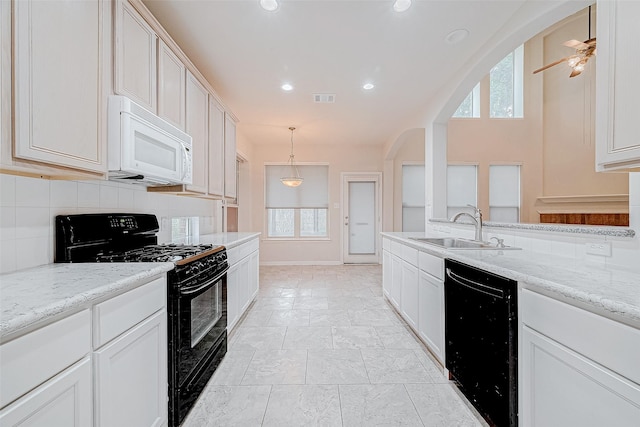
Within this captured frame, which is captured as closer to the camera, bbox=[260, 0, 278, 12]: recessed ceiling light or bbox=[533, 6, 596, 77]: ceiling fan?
bbox=[260, 0, 278, 12]: recessed ceiling light

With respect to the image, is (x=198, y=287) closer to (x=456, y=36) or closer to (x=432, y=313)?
(x=432, y=313)

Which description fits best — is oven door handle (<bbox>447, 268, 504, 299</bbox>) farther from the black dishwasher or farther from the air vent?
the air vent

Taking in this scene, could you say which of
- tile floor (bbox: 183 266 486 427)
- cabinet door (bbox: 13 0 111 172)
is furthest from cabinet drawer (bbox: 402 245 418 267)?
cabinet door (bbox: 13 0 111 172)

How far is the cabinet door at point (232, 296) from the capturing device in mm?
2658

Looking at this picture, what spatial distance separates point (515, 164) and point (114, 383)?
725 centimetres

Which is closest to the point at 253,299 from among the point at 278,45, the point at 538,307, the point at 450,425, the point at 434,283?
the point at 434,283

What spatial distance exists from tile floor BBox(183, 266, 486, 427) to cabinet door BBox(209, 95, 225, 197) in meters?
1.51

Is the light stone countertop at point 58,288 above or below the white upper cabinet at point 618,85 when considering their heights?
below

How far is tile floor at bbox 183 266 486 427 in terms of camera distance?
1.74 m

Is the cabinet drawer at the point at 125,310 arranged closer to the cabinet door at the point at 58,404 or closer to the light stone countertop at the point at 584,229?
the cabinet door at the point at 58,404

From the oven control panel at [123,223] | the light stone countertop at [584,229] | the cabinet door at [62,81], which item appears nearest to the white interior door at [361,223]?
the light stone countertop at [584,229]

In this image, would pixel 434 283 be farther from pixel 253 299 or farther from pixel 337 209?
pixel 337 209

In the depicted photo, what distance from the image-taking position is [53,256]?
156cm

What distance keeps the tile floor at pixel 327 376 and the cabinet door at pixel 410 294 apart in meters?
0.19
